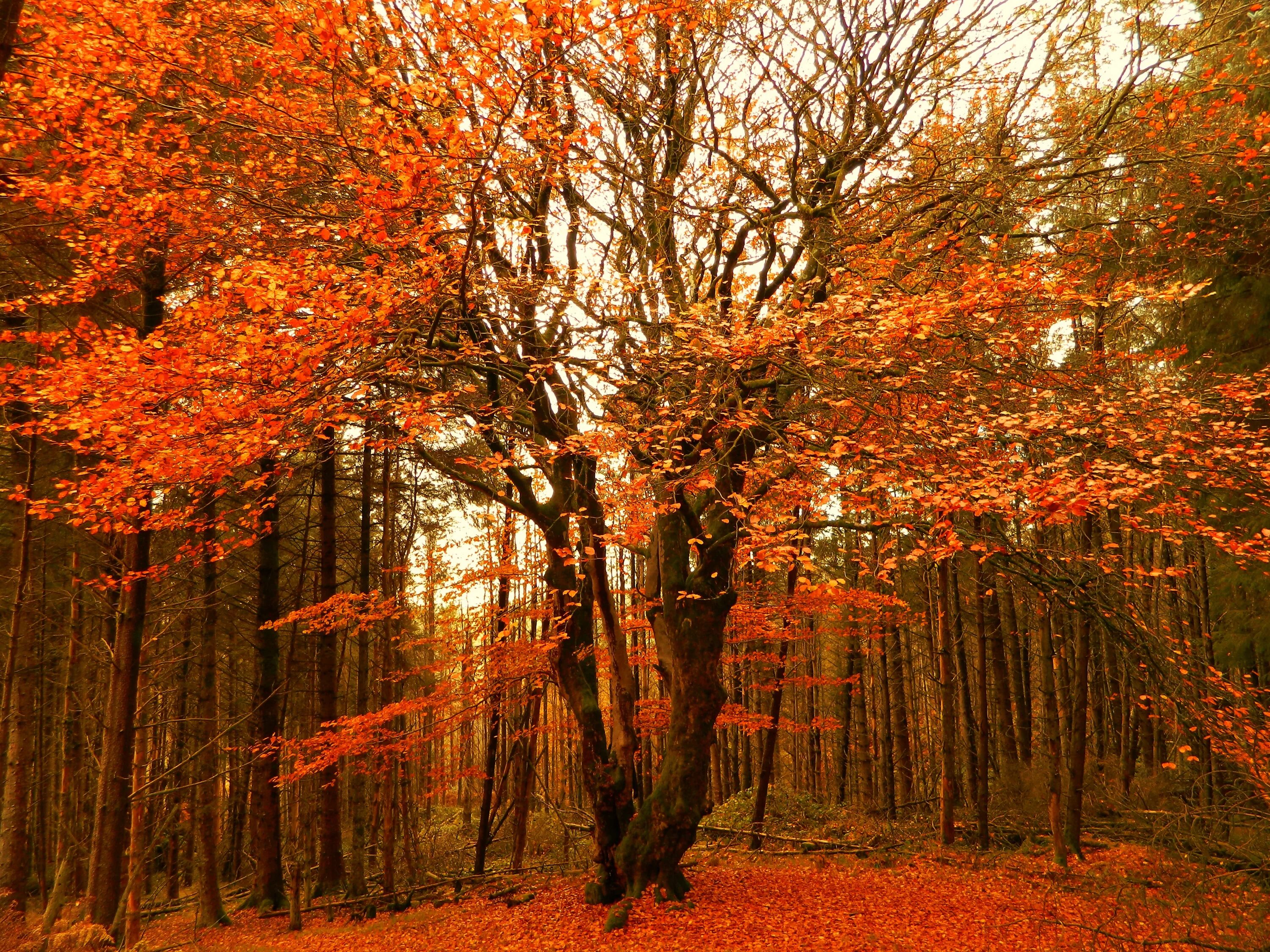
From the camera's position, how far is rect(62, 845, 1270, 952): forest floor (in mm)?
7527

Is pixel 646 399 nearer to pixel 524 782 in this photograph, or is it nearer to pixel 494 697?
pixel 494 697

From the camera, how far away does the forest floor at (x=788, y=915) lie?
7527 mm

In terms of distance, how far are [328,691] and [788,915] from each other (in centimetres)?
807

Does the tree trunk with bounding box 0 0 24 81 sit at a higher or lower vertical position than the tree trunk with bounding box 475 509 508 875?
higher

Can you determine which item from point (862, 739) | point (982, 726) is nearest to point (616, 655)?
point (982, 726)

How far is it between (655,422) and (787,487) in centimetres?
157

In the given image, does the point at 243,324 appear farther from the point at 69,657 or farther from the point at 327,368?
the point at 69,657

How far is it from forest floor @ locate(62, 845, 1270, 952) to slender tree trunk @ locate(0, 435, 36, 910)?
206 centimetres

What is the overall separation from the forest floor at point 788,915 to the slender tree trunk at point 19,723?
6.74ft

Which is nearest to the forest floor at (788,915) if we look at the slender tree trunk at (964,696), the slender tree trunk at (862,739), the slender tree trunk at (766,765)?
the slender tree trunk at (766,765)

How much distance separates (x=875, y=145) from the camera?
25.5 ft

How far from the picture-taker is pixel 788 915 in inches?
336

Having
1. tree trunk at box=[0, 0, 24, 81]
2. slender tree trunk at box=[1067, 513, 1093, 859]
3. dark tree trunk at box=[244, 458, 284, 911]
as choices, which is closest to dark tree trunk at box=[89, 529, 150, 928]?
dark tree trunk at box=[244, 458, 284, 911]

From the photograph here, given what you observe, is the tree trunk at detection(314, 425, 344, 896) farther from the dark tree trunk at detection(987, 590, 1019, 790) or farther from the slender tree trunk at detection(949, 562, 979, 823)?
the dark tree trunk at detection(987, 590, 1019, 790)
